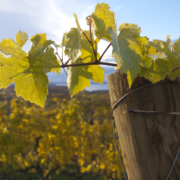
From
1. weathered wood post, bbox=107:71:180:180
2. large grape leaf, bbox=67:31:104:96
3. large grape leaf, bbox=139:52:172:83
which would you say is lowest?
weathered wood post, bbox=107:71:180:180

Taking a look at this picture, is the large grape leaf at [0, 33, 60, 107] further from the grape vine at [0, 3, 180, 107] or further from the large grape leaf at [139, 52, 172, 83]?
the large grape leaf at [139, 52, 172, 83]

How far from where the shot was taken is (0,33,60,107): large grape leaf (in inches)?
22.6

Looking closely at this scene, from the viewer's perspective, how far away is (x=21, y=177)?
580cm

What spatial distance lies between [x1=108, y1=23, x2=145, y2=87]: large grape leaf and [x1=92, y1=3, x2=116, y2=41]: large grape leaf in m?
0.04

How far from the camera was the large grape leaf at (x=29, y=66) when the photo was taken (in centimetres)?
58

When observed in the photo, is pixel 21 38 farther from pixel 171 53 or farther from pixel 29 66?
pixel 171 53

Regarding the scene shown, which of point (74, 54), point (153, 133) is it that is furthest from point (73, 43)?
point (153, 133)

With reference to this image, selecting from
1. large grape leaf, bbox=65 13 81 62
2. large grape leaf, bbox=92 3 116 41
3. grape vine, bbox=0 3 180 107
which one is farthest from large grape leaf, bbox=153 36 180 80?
large grape leaf, bbox=65 13 81 62

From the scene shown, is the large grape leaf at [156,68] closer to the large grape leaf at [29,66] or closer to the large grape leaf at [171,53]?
the large grape leaf at [171,53]

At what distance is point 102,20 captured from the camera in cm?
56

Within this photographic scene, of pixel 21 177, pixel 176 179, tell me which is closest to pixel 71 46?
pixel 176 179

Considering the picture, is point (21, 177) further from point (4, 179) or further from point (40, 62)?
point (40, 62)

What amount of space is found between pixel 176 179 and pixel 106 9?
2.24ft

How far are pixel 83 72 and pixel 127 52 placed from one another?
231 mm
